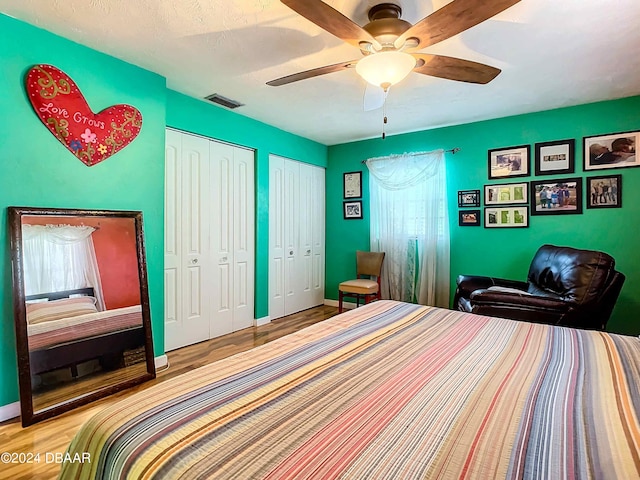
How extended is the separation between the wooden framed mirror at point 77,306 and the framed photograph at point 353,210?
2948 mm

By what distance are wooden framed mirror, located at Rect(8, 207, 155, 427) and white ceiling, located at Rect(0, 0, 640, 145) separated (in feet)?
3.95

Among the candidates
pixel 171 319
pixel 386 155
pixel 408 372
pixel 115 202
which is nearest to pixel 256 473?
pixel 408 372

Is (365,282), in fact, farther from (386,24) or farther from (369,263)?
(386,24)

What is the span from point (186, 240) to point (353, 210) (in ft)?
8.06

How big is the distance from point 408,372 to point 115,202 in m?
2.38

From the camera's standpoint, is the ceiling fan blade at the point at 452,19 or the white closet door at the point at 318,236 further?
the white closet door at the point at 318,236

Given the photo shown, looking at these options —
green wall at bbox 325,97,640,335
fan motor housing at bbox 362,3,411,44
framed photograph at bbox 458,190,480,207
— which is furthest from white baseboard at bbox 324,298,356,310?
fan motor housing at bbox 362,3,411,44

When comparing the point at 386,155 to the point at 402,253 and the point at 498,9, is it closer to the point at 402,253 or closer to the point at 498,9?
the point at 402,253

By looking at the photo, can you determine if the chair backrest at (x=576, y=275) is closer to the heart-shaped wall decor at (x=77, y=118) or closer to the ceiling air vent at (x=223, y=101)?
the ceiling air vent at (x=223, y=101)

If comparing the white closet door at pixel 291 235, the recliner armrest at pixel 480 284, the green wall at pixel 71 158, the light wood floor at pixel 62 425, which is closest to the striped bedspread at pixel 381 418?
the light wood floor at pixel 62 425

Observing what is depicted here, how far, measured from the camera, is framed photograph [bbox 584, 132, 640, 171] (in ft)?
10.3

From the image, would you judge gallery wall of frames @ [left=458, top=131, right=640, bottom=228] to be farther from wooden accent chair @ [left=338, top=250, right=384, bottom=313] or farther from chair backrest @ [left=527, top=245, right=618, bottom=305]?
wooden accent chair @ [left=338, top=250, right=384, bottom=313]

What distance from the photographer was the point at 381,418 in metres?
0.90

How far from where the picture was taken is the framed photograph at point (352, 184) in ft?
15.6
